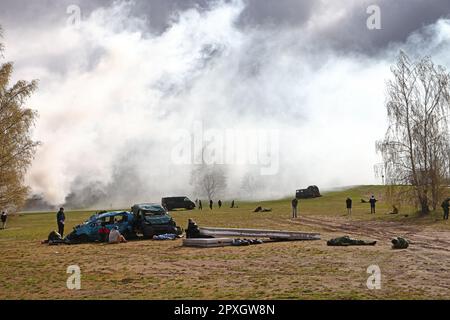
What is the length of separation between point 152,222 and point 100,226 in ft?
10.0

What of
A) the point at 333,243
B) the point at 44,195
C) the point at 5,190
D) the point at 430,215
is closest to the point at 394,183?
the point at 430,215

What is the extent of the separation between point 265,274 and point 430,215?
97.0 feet

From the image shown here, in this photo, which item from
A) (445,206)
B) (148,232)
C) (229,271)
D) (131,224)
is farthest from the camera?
(445,206)

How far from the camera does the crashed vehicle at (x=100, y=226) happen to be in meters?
25.8

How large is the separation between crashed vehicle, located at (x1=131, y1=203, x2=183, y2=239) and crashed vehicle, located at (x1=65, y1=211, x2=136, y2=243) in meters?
0.43

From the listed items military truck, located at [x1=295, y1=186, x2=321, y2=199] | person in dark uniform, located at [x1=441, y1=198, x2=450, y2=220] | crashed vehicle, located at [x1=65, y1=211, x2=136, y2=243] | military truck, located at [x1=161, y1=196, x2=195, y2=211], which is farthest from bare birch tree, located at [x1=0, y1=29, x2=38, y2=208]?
military truck, located at [x1=295, y1=186, x2=321, y2=199]

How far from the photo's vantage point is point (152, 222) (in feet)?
87.8

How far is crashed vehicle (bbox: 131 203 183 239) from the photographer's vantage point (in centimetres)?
2653

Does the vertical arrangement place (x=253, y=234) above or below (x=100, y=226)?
below

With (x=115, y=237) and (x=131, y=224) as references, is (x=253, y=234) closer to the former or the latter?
(x=131, y=224)

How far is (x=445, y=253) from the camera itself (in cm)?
1802

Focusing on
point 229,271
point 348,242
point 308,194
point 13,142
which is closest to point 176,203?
point 308,194

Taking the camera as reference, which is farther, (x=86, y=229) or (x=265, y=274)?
(x=86, y=229)
